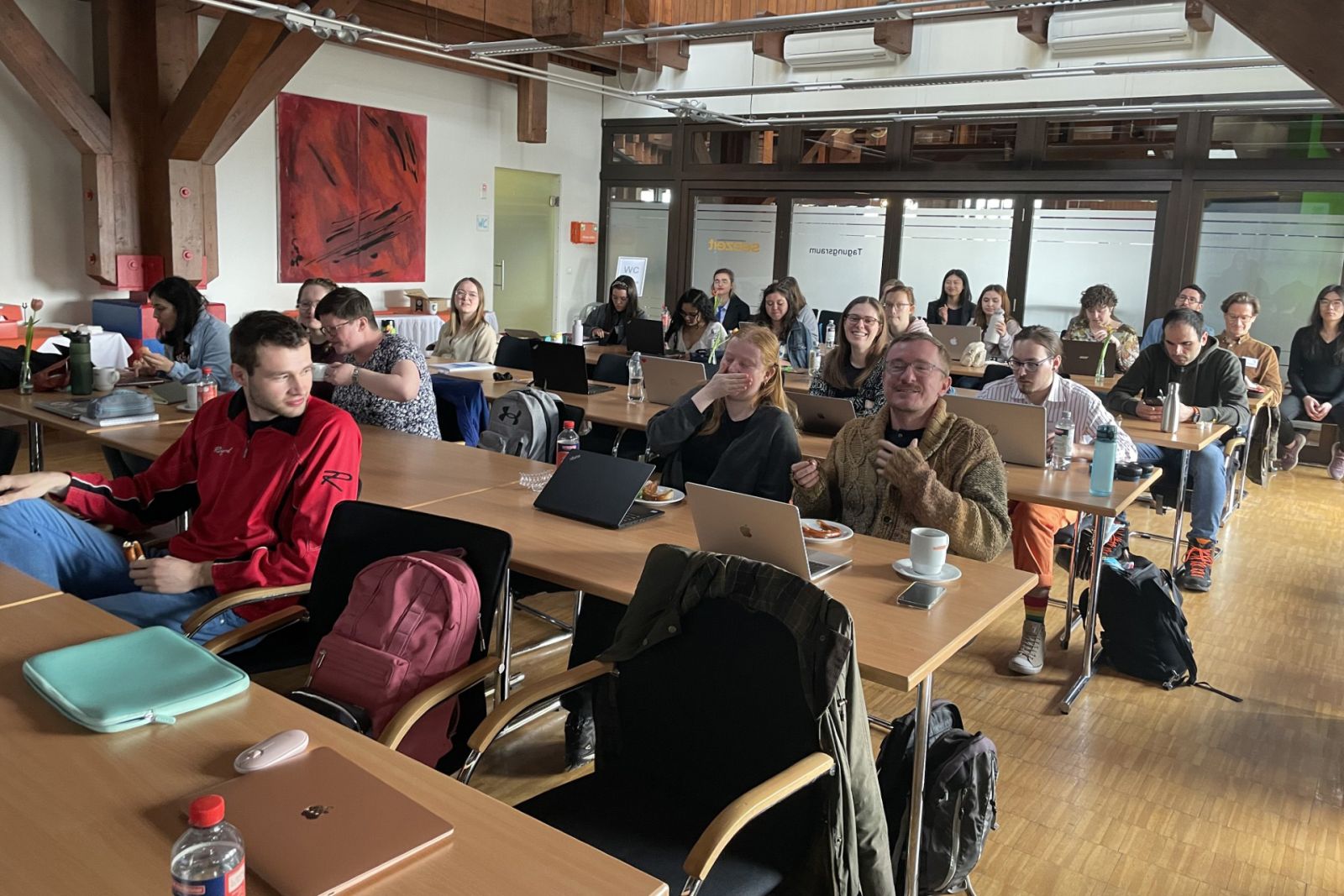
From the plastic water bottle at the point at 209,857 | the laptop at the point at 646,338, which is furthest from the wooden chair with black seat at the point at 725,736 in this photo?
the laptop at the point at 646,338

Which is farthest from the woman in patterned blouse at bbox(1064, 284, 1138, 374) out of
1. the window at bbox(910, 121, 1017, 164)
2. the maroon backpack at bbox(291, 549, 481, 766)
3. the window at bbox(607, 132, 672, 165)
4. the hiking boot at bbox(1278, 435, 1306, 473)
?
the maroon backpack at bbox(291, 549, 481, 766)

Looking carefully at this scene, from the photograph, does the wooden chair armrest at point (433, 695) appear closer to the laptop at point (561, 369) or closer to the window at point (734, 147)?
the laptop at point (561, 369)

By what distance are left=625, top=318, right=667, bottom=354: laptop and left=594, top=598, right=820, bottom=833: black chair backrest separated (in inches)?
225

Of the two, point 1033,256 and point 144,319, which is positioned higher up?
point 1033,256

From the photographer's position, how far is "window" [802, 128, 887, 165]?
10.2 m

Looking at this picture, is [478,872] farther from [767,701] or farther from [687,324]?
[687,324]

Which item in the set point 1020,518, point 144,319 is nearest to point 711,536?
point 1020,518

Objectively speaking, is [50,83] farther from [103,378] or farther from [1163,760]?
[1163,760]

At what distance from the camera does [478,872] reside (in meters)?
1.30

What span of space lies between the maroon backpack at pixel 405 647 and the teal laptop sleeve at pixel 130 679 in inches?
13.0

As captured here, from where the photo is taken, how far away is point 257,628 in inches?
94.0

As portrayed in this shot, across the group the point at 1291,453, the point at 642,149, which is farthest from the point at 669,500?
the point at 642,149

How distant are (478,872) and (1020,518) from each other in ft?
10.2

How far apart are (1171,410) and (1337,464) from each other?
3.62 m
